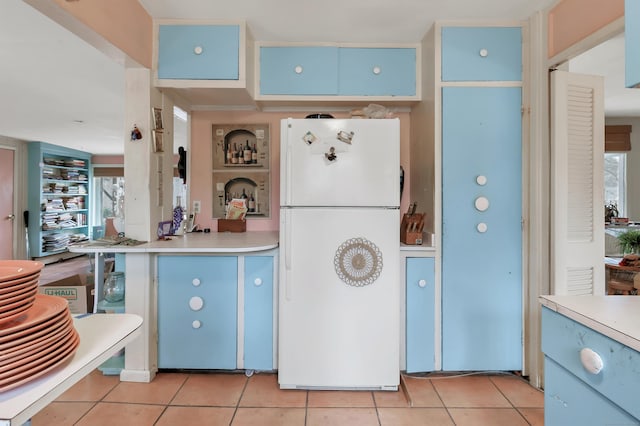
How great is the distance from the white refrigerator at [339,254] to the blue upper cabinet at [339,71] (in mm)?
514

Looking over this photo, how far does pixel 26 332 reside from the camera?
1.88 ft

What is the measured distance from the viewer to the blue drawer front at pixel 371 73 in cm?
228

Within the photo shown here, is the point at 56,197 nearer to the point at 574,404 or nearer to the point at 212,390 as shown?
the point at 212,390

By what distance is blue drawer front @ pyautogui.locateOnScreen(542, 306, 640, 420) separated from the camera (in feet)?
2.55

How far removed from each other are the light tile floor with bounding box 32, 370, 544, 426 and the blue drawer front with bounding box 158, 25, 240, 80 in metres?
1.91

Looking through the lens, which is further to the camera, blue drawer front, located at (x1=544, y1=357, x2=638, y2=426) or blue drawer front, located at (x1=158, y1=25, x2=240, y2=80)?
blue drawer front, located at (x1=158, y1=25, x2=240, y2=80)

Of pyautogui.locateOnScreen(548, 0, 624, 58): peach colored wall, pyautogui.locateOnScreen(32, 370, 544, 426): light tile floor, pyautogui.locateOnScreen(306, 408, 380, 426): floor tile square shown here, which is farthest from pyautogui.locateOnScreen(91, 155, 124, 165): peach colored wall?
pyautogui.locateOnScreen(548, 0, 624, 58): peach colored wall

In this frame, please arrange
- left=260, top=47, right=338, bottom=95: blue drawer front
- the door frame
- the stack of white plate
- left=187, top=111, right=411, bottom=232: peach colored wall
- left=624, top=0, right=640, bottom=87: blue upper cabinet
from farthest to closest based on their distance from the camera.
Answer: the door frame, left=187, top=111, right=411, bottom=232: peach colored wall, left=260, top=47, right=338, bottom=95: blue drawer front, left=624, top=0, right=640, bottom=87: blue upper cabinet, the stack of white plate

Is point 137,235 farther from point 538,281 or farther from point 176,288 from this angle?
point 538,281

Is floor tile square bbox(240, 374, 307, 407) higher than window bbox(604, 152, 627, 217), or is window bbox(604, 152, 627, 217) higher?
window bbox(604, 152, 627, 217)

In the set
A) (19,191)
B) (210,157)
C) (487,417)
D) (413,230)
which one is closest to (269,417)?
(487,417)

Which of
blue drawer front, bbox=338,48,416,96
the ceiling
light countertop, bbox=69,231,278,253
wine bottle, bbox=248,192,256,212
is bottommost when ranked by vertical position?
light countertop, bbox=69,231,278,253

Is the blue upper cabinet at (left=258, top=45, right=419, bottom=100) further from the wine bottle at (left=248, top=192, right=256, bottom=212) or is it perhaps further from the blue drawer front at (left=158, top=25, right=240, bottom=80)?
the wine bottle at (left=248, top=192, right=256, bottom=212)

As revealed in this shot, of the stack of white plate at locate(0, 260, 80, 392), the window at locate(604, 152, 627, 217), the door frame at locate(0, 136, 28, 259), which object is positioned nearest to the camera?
the stack of white plate at locate(0, 260, 80, 392)
